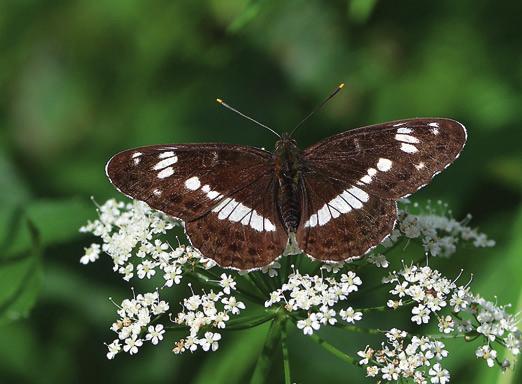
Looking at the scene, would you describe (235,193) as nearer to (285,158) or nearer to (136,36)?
(285,158)

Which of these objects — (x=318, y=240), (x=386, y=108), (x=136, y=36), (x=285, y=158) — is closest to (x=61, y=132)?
(x=136, y=36)

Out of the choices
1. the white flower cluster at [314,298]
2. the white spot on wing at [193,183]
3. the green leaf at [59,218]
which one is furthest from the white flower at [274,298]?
the green leaf at [59,218]

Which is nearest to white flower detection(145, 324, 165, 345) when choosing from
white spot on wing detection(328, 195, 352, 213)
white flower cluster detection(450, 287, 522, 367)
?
white spot on wing detection(328, 195, 352, 213)

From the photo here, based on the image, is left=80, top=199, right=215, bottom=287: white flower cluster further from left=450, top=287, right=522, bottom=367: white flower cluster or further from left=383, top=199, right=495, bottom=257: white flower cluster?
left=450, top=287, right=522, bottom=367: white flower cluster

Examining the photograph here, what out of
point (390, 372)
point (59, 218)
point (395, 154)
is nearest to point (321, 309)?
point (390, 372)

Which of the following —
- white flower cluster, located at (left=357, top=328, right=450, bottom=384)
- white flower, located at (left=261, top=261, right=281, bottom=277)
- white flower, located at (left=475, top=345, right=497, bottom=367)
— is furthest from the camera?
white flower, located at (left=261, top=261, right=281, bottom=277)

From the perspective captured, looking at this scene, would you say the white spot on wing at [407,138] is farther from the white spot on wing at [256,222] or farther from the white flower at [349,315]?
the white flower at [349,315]
